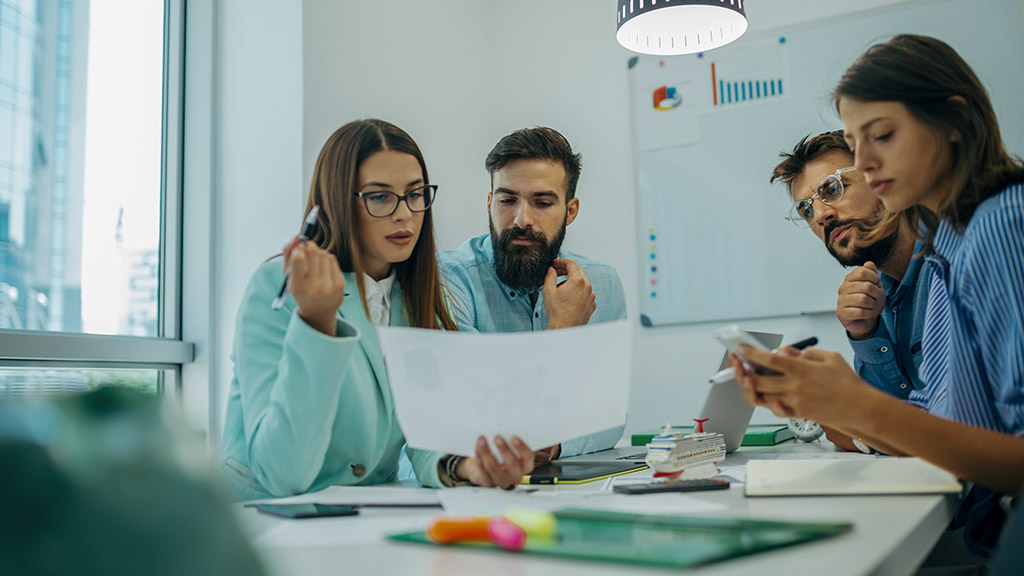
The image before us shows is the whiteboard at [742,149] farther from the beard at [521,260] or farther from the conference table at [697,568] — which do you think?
the conference table at [697,568]

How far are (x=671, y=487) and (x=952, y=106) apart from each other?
689 mm

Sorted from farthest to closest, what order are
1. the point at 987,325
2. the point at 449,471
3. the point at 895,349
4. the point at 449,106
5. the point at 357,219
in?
the point at 449,106
the point at 895,349
the point at 357,219
the point at 449,471
the point at 987,325

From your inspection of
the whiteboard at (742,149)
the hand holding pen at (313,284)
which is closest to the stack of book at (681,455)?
the hand holding pen at (313,284)

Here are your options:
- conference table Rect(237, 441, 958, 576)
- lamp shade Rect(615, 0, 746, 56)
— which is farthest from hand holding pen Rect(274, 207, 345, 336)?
lamp shade Rect(615, 0, 746, 56)

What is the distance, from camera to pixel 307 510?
1.04 m

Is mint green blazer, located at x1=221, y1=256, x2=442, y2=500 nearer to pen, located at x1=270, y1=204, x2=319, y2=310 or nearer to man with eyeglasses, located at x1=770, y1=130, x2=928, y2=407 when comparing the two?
pen, located at x1=270, y1=204, x2=319, y2=310

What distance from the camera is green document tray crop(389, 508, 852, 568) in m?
0.65

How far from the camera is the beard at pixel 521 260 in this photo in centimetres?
230

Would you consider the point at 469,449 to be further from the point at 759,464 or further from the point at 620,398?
the point at 759,464

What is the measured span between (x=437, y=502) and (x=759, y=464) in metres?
0.56

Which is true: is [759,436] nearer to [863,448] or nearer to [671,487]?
[863,448]

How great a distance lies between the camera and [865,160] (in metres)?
1.20

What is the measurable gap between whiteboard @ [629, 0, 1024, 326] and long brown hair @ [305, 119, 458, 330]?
1722 millimetres

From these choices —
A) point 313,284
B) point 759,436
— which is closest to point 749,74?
point 759,436
